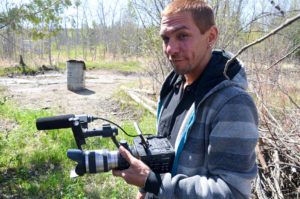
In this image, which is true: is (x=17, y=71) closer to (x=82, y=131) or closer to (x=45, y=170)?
(x=45, y=170)

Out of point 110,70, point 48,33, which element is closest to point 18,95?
point 48,33

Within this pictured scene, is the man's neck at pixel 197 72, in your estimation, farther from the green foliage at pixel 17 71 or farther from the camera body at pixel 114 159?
the green foliage at pixel 17 71

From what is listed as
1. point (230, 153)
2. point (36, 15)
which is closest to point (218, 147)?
point (230, 153)

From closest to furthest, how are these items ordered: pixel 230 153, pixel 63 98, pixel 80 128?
pixel 230 153
pixel 80 128
pixel 63 98

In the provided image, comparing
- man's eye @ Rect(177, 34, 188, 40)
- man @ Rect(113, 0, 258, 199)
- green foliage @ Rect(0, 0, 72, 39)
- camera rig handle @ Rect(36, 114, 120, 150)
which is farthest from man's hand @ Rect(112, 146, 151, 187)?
green foliage @ Rect(0, 0, 72, 39)

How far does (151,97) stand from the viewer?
9.23 m

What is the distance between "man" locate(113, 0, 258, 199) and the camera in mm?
1354

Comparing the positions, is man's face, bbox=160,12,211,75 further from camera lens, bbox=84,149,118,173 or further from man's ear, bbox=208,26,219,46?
camera lens, bbox=84,149,118,173

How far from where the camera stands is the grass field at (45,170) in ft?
13.3

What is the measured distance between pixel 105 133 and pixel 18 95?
32.1 ft

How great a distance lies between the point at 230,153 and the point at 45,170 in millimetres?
3952

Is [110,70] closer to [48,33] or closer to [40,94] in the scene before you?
[40,94]

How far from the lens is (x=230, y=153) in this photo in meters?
1.35

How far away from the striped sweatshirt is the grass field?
264 centimetres
